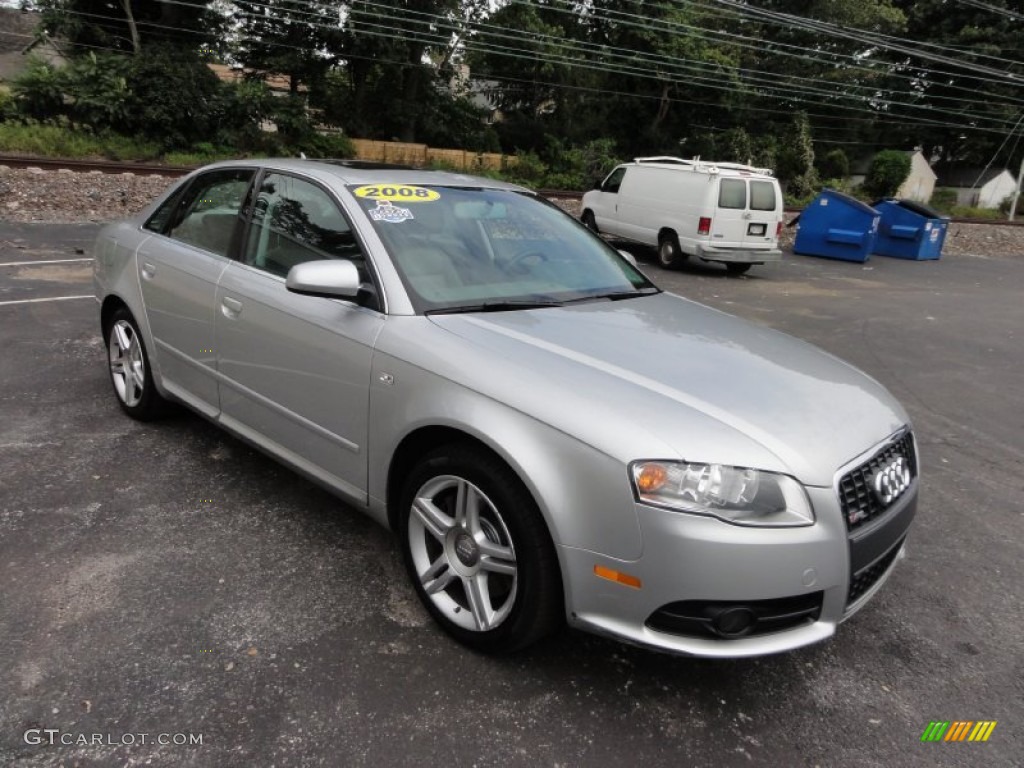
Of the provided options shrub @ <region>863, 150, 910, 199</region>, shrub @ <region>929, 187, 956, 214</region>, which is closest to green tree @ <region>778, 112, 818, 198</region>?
shrub @ <region>863, 150, 910, 199</region>

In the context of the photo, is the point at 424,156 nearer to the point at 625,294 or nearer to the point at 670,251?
the point at 670,251

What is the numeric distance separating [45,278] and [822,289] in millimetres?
11742

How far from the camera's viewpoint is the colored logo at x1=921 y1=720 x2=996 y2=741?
2.31m

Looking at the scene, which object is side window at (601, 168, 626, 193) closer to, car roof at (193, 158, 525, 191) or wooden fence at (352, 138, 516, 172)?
wooden fence at (352, 138, 516, 172)

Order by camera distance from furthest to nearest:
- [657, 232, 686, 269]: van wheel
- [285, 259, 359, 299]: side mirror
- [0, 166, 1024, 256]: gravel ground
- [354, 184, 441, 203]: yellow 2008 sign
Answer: [657, 232, 686, 269]: van wheel, [0, 166, 1024, 256]: gravel ground, [354, 184, 441, 203]: yellow 2008 sign, [285, 259, 359, 299]: side mirror

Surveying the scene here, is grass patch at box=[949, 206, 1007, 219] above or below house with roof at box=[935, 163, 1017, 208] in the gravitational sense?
below

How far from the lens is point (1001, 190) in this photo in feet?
169

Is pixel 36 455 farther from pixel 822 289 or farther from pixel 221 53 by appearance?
pixel 221 53

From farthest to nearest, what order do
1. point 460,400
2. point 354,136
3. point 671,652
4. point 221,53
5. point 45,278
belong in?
1. point 354,136
2. point 221,53
3. point 45,278
4. point 460,400
5. point 671,652

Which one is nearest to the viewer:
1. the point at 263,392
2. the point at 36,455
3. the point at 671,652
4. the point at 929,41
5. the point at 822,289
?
the point at 671,652

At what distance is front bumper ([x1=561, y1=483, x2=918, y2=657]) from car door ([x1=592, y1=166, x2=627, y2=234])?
46.3 ft

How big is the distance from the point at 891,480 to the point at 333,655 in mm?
2018

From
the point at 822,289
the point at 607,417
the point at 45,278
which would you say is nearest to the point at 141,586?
the point at 607,417
